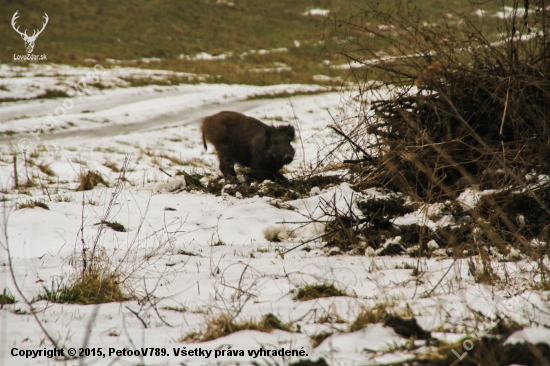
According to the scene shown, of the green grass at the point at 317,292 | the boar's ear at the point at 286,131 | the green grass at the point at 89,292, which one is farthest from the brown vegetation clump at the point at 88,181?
the green grass at the point at 317,292

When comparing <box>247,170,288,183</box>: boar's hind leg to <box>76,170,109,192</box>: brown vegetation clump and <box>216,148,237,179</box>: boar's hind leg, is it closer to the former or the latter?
<box>216,148,237,179</box>: boar's hind leg

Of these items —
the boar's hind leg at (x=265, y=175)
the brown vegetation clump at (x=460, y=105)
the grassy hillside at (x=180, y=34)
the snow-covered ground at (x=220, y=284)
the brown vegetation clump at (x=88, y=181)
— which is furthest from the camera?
the grassy hillside at (x=180, y=34)

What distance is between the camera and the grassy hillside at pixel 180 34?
36.2 metres

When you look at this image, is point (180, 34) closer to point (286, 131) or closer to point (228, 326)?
point (286, 131)

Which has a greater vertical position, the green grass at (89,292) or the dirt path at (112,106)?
the dirt path at (112,106)

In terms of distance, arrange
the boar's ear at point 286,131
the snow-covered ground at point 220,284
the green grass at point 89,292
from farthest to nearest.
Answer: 1. the boar's ear at point 286,131
2. the green grass at point 89,292
3. the snow-covered ground at point 220,284

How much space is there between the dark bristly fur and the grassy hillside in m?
23.3

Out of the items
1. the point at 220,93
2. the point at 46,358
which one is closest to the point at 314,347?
the point at 46,358

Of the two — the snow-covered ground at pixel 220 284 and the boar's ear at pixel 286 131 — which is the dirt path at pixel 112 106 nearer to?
the snow-covered ground at pixel 220 284

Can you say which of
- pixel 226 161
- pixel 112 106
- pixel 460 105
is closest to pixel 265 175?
pixel 226 161

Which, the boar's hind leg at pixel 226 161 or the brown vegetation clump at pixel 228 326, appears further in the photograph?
the boar's hind leg at pixel 226 161

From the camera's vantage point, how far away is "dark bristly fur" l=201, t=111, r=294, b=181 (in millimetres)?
7945

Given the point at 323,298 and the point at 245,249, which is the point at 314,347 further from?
the point at 245,249

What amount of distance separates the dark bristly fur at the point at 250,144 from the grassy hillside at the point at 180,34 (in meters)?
23.3
